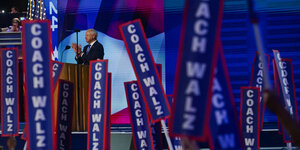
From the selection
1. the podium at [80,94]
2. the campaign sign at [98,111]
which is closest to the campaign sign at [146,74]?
the campaign sign at [98,111]

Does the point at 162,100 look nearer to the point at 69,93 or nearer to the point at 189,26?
the point at 69,93

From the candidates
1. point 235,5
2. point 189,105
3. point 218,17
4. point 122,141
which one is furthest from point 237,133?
point 235,5

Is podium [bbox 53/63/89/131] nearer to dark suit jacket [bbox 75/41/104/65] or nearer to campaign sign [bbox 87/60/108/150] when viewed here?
dark suit jacket [bbox 75/41/104/65]

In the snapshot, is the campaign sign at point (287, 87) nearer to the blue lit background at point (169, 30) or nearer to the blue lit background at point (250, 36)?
the blue lit background at point (169, 30)

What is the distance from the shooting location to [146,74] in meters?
5.14

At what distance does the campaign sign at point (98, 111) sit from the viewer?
5.21 m

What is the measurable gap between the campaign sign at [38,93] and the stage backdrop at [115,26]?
25.2 feet

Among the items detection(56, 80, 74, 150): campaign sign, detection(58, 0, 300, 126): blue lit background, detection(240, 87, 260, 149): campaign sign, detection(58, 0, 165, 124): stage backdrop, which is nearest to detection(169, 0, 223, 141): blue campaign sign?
detection(56, 80, 74, 150): campaign sign

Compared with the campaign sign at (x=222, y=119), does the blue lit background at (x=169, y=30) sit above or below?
above

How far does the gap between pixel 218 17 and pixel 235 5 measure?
336 inches

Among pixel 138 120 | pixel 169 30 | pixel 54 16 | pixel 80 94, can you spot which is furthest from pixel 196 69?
pixel 54 16

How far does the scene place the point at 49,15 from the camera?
37.8 feet

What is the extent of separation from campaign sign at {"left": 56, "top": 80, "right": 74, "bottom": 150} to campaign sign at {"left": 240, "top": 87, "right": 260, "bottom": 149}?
199cm

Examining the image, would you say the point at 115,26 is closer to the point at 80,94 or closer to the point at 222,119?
the point at 80,94
